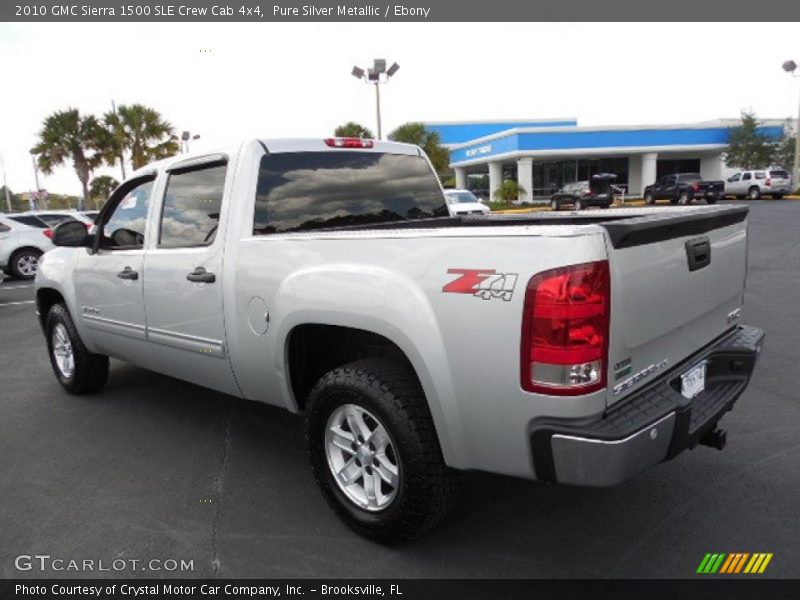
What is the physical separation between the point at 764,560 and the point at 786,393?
229 centimetres

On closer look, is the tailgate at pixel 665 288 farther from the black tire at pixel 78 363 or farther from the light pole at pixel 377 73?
the light pole at pixel 377 73

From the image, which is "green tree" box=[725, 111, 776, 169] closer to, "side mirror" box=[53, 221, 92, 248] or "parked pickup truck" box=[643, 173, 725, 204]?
"parked pickup truck" box=[643, 173, 725, 204]

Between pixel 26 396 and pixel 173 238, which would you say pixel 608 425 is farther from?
pixel 26 396

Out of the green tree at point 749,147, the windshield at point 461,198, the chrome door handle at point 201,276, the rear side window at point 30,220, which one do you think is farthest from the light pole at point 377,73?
the green tree at point 749,147

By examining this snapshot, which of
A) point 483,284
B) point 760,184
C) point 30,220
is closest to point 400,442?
point 483,284

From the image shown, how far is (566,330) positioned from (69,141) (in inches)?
1587

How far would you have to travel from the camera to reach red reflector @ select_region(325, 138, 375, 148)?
3.82 metres

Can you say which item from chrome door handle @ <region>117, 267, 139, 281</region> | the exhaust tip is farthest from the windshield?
the exhaust tip

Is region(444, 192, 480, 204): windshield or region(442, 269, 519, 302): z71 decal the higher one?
region(442, 269, 519, 302): z71 decal

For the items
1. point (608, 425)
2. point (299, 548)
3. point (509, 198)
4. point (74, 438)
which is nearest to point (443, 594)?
point (299, 548)

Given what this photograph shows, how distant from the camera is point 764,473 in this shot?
132 inches

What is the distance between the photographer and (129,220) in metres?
4.41

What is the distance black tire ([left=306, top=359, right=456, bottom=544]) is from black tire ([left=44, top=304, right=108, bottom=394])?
10.1ft

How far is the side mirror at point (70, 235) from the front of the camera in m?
4.32
